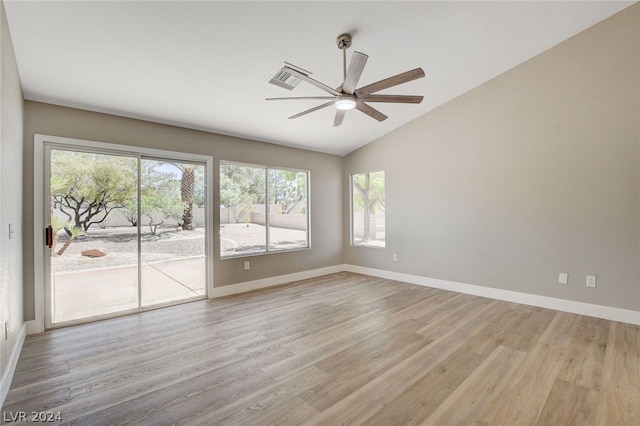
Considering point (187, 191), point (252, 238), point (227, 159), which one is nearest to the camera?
point (187, 191)

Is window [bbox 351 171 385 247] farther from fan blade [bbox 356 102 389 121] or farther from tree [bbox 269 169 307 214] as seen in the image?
fan blade [bbox 356 102 389 121]

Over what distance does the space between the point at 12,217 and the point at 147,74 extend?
1.79 m

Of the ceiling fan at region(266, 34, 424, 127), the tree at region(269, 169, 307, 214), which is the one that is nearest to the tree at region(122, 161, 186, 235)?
the tree at region(269, 169, 307, 214)

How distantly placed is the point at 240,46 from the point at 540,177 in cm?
408

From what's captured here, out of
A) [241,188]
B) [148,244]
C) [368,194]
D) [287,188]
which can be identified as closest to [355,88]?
[241,188]

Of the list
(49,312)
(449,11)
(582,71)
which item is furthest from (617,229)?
(49,312)

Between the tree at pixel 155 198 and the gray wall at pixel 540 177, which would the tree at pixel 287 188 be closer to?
the tree at pixel 155 198

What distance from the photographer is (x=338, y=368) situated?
2.42m

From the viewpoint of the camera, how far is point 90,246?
3.53m

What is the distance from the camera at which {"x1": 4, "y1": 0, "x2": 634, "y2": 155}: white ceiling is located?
237cm

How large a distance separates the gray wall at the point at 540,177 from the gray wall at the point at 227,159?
5.20 feet

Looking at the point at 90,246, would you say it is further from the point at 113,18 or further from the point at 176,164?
the point at 113,18

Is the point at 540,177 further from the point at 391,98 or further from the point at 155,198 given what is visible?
the point at 155,198

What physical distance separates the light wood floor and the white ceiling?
8.85 feet
